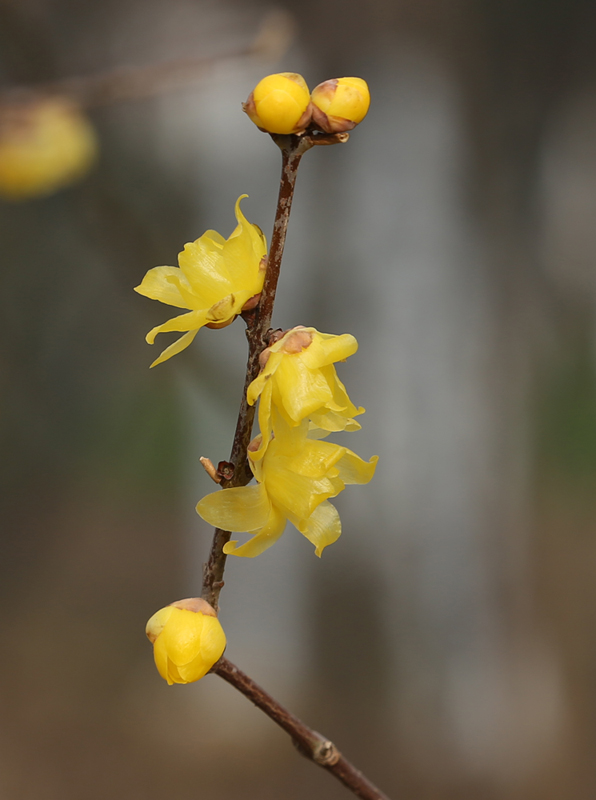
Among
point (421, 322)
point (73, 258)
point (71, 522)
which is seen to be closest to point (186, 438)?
point (71, 522)

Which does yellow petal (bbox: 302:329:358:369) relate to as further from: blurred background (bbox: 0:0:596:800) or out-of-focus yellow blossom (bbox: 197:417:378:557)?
blurred background (bbox: 0:0:596:800)

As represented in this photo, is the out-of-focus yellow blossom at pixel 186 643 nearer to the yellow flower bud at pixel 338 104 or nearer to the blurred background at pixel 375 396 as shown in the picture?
the yellow flower bud at pixel 338 104

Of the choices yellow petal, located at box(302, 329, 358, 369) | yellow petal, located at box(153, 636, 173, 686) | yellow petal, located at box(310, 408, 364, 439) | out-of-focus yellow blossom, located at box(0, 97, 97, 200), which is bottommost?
yellow petal, located at box(153, 636, 173, 686)

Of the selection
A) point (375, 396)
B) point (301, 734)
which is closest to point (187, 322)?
point (301, 734)

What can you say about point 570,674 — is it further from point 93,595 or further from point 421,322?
point 93,595

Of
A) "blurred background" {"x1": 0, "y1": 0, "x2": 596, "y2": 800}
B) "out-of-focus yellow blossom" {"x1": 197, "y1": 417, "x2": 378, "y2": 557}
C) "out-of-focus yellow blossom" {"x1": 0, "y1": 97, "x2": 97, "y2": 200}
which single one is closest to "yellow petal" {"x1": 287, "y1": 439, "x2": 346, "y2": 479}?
"out-of-focus yellow blossom" {"x1": 197, "y1": 417, "x2": 378, "y2": 557}

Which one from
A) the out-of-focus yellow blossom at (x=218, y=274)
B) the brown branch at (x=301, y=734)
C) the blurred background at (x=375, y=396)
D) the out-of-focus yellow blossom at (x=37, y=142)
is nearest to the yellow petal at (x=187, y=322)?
the out-of-focus yellow blossom at (x=218, y=274)
